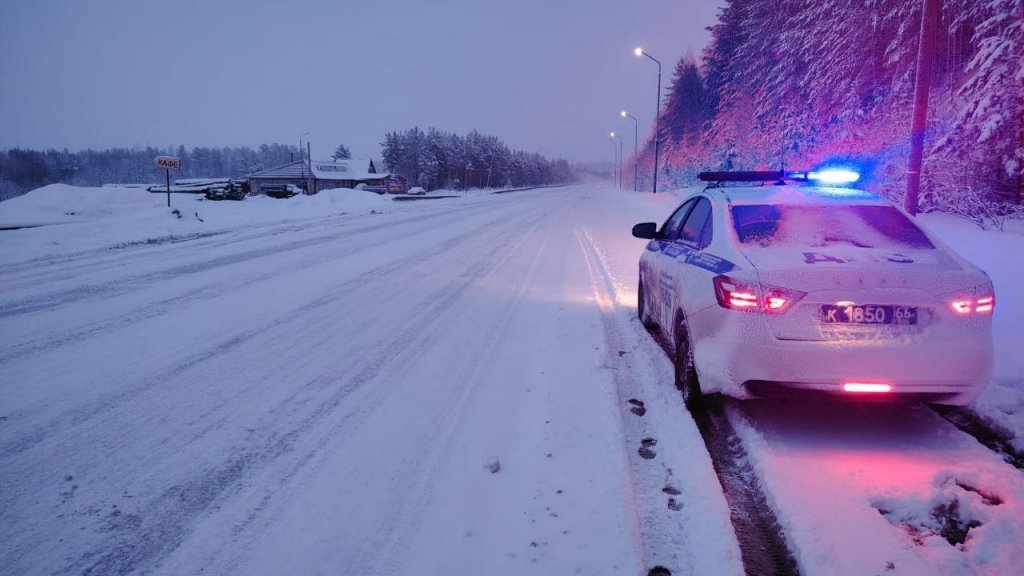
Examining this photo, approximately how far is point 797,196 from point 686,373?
1.72 meters

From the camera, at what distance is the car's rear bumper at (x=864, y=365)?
11.2 feet

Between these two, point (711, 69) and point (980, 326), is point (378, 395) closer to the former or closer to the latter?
point (980, 326)

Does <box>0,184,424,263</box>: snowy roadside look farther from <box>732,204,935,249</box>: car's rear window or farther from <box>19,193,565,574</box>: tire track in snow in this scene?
<box>732,204,935,249</box>: car's rear window

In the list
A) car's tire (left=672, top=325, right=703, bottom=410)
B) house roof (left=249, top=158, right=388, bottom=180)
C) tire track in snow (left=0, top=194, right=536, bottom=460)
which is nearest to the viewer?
tire track in snow (left=0, top=194, right=536, bottom=460)

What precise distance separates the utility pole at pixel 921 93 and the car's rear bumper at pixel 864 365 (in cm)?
500

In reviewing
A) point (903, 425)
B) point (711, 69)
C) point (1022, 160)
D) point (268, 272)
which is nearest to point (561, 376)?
point (903, 425)

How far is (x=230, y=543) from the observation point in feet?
8.99

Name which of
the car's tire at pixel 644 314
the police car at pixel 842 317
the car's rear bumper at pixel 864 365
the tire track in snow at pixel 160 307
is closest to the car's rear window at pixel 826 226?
the police car at pixel 842 317

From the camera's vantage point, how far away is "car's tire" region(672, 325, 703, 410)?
4312 millimetres

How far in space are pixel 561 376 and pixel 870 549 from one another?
2.78 metres

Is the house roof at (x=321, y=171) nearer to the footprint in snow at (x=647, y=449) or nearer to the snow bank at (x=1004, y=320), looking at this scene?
the snow bank at (x=1004, y=320)

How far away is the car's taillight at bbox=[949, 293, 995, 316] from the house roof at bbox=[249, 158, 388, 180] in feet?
246

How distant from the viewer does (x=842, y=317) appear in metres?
3.44

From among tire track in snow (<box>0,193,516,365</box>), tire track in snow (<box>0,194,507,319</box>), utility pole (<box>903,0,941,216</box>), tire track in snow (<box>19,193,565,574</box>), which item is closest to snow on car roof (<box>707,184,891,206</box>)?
tire track in snow (<box>19,193,565,574</box>)
